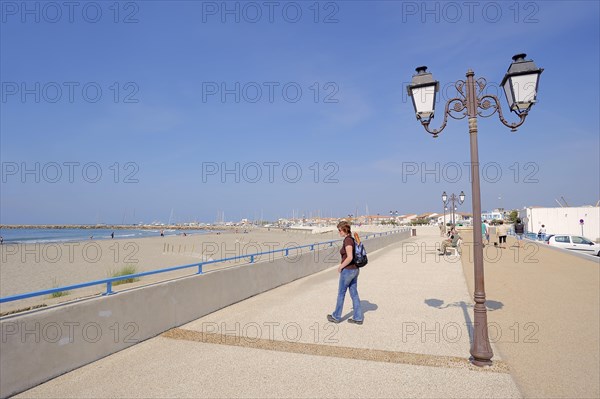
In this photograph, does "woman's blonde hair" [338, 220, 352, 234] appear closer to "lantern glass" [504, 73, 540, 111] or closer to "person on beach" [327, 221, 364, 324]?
"person on beach" [327, 221, 364, 324]

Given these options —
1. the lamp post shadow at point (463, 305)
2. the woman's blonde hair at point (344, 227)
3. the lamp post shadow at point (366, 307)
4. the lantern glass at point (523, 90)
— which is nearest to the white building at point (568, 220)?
the lamp post shadow at point (463, 305)

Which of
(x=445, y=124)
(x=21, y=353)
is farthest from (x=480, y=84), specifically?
(x=21, y=353)

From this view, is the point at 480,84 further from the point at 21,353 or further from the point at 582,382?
the point at 21,353

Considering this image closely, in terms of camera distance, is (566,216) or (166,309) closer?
(166,309)

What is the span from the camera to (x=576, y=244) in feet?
76.0

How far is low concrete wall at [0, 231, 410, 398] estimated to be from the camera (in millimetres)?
3971

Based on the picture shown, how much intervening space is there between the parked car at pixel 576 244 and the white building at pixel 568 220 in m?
25.5

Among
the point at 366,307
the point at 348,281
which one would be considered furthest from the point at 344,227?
the point at 366,307

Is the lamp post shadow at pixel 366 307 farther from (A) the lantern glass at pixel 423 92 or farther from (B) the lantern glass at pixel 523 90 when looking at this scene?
(B) the lantern glass at pixel 523 90

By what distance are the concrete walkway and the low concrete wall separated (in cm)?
17

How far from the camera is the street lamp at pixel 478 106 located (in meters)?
4.84

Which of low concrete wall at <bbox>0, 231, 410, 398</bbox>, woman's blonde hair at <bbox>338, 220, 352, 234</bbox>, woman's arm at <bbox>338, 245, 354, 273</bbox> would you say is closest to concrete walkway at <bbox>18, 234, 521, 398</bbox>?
low concrete wall at <bbox>0, 231, 410, 398</bbox>

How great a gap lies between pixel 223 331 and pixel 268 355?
1.41 metres

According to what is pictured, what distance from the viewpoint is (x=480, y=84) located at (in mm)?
5535
